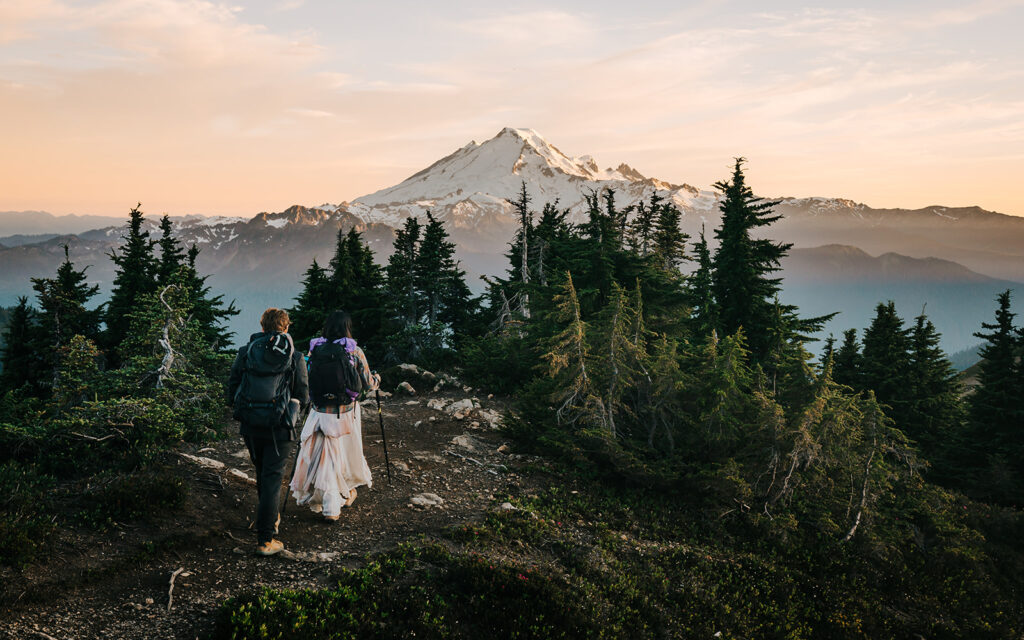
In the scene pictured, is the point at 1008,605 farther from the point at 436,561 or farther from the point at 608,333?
the point at 436,561

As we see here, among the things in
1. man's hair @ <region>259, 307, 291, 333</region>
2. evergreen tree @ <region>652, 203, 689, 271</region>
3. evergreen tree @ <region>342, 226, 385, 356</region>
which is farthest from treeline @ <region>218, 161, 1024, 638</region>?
evergreen tree @ <region>652, 203, 689, 271</region>

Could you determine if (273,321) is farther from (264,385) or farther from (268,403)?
(268,403)

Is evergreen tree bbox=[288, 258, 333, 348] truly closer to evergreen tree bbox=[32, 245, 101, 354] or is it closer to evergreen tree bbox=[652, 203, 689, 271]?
evergreen tree bbox=[32, 245, 101, 354]

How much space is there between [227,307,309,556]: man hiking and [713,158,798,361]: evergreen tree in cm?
1772

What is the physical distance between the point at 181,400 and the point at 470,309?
70.6ft

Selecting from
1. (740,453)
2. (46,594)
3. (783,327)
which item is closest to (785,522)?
(740,453)

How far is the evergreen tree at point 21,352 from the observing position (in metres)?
29.5

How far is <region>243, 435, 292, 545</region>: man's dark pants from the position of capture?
6.20 m

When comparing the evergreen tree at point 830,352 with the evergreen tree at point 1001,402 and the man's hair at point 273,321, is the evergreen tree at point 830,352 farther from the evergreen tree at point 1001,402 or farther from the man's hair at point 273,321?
the man's hair at point 273,321

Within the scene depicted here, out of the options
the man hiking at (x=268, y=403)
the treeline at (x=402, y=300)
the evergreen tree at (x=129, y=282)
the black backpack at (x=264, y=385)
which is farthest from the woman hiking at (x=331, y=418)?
the evergreen tree at (x=129, y=282)

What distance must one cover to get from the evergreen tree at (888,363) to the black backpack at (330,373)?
31.5 metres

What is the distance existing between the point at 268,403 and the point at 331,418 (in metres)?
1.64

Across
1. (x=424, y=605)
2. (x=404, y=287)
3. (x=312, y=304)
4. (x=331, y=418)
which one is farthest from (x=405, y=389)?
(x=312, y=304)

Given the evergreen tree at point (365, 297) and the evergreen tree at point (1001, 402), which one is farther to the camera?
the evergreen tree at point (365, 297)
